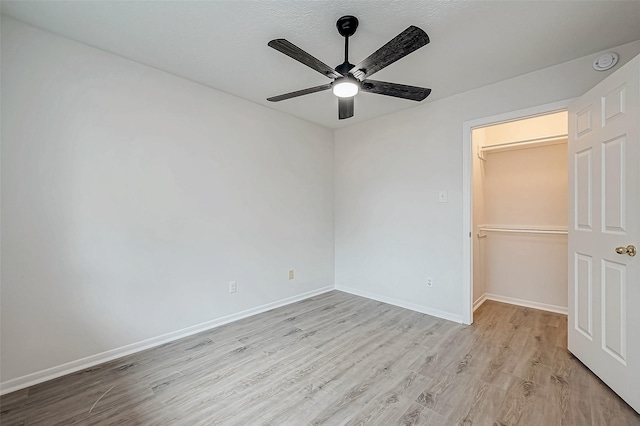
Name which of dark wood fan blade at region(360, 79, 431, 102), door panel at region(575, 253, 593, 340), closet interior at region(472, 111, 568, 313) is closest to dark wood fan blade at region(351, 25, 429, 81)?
dark wood fan blade at region(360, 79, 431, 102)

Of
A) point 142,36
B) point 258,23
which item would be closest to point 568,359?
point 258,23

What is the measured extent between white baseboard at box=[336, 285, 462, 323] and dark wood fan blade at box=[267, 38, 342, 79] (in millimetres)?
2745

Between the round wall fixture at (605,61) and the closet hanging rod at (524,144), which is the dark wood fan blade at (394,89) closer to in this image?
the round wall fixture at (605,61)

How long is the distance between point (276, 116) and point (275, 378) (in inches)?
112

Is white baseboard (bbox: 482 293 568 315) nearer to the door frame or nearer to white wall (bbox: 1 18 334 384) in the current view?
the door frame

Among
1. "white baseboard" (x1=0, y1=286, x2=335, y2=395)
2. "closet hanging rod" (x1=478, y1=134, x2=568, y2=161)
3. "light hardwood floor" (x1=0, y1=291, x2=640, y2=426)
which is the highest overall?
"closet hanging rod" (x1=478, y1=134, x2=568, y2=161)

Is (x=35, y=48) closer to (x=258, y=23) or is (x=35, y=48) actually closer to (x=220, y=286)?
(x=258, y=23)

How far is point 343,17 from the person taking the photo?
69.9 inches

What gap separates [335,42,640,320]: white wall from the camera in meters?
2.63

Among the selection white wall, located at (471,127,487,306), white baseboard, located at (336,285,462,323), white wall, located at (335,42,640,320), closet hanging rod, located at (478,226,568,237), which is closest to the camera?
white wall, located at (335,42,640,320)

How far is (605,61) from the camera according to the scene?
2.14 metres

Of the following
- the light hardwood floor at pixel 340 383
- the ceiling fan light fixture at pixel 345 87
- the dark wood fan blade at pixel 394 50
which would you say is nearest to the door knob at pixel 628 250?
the light hardwood floor at pixel 340 383

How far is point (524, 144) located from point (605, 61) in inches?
49.0

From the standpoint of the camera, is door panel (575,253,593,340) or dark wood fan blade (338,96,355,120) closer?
door panel (575,253,593,340)
